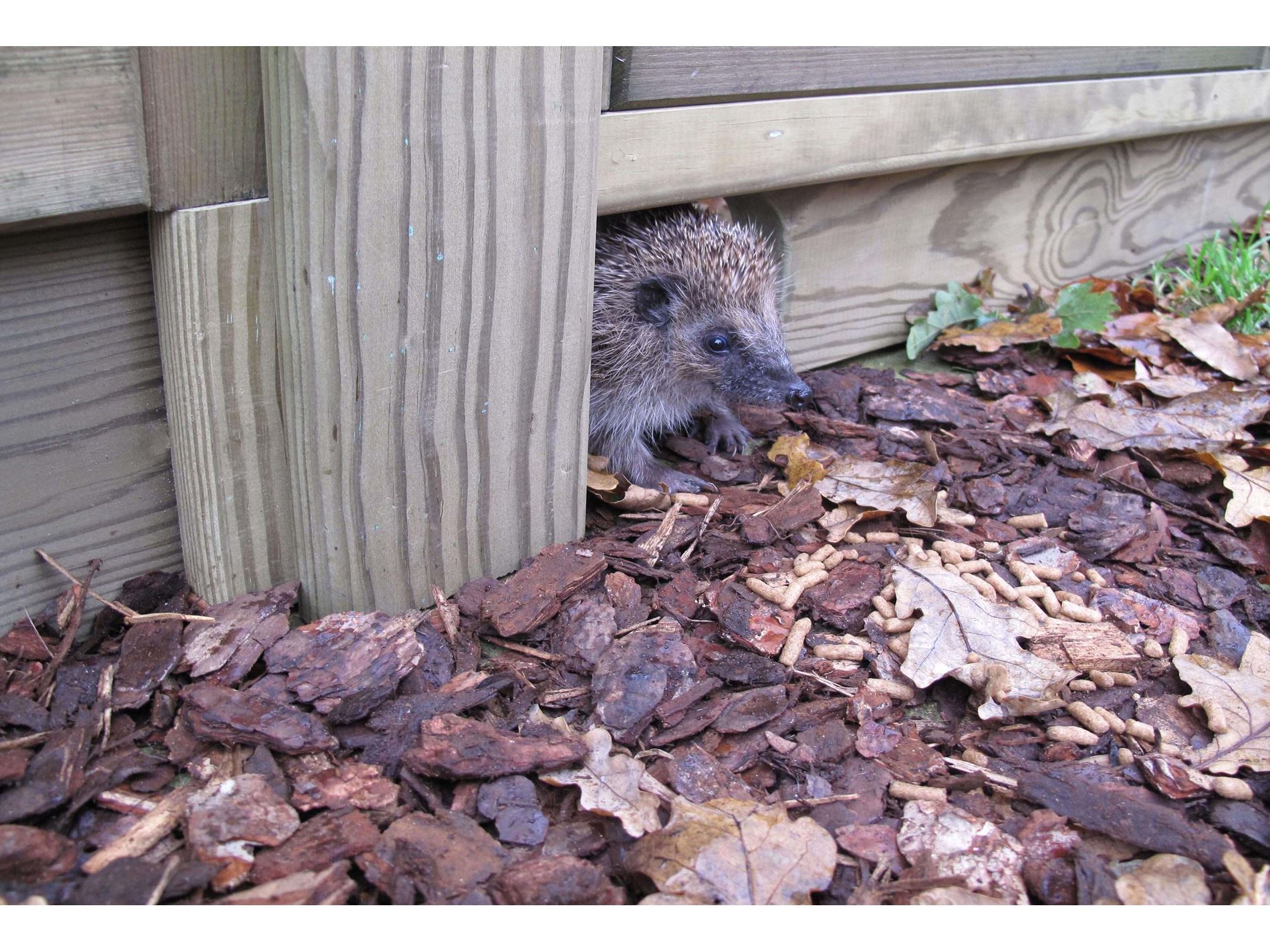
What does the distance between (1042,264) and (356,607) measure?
12.6 feet

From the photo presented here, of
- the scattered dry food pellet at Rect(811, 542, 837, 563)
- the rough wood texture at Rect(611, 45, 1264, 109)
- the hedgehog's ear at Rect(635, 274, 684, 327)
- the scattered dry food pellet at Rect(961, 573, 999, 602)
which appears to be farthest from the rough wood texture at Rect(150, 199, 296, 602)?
the hedgehog's ear at Rect(635, 274, 684, 327)

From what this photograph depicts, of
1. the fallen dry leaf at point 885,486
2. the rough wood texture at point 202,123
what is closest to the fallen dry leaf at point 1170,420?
the fallen dry leaf at point 885,486

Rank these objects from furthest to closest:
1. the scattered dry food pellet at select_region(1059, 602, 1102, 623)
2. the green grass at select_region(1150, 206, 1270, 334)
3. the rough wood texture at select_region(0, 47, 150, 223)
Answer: the green grass at select_region(1150, 206, 1270, 334) < the scattered dry food pellet at select_region(1059, 602, 1102, 623) < the rough wood texture at select_region(0, 47, 150, 223)

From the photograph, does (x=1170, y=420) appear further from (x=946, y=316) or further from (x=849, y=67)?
(x=849, y=67)

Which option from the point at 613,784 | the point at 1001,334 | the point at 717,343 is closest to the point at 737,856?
the point at 613,784

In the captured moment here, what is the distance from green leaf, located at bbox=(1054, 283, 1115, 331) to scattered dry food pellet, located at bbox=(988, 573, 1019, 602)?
6.63ft

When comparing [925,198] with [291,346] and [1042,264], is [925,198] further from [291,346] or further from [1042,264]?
[291,346]

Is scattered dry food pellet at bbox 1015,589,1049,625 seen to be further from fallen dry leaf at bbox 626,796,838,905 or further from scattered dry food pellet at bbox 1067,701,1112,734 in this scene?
fallen dry leaf at bbox 626,796,838,905

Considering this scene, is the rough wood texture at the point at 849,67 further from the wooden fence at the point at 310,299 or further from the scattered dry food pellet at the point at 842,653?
the scattered dry food pellet at the point at 842,653

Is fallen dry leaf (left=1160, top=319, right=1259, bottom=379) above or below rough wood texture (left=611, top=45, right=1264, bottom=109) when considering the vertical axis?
below

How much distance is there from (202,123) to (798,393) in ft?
7.94

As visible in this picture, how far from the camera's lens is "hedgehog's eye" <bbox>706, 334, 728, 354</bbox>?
13.9 ft

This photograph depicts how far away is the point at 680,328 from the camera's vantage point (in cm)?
434

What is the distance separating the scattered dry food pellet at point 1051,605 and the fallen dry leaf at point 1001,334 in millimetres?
1756
